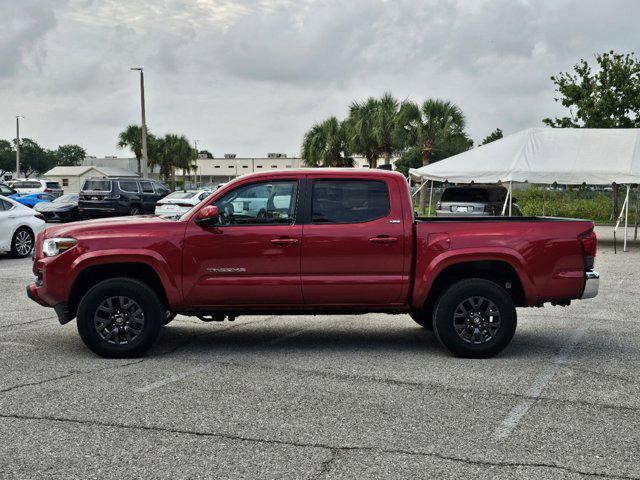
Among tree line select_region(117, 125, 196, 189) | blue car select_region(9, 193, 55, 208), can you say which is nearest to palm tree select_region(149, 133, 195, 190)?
tree line select_region(117, 125, 196, 189)

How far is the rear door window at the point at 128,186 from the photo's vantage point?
32.5 metres

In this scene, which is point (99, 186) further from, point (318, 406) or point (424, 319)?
point (318, 406)

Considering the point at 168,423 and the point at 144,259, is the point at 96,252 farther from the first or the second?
the point at 168,423

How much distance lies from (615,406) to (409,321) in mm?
4198

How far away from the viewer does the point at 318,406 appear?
589 cm

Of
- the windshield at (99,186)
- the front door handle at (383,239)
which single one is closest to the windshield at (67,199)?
the windshield at (99,186)

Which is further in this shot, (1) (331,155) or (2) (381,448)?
(1) (331,155)

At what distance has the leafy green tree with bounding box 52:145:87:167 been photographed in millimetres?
160712

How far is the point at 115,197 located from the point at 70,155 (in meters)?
142

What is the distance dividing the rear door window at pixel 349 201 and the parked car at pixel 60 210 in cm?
2849

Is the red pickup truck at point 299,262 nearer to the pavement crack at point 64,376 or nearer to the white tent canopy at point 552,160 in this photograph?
the pavement crack at point 64,376

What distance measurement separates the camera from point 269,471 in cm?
452

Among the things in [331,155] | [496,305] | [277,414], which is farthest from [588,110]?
[277,414]

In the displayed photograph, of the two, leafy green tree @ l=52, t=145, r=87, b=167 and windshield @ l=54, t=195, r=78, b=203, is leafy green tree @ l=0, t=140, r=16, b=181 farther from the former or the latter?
windshield @ l=54, t=195, r=78, b=203
